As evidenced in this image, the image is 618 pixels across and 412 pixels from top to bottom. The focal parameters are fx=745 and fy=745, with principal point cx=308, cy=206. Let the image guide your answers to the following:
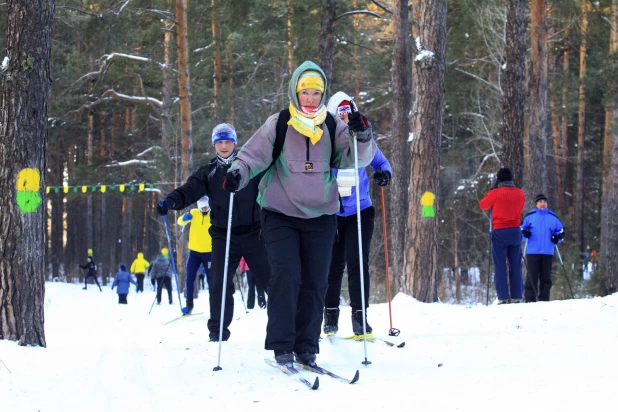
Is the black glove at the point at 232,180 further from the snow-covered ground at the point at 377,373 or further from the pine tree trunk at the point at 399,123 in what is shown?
the pine tree trunk at the point at 399,123

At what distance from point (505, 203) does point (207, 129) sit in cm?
1671

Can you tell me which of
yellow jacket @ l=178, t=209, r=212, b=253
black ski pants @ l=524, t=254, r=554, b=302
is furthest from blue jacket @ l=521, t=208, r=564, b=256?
yellow jacket @ l=178, t=209, r=212, b=253

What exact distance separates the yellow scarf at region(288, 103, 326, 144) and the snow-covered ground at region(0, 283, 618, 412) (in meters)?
1.48

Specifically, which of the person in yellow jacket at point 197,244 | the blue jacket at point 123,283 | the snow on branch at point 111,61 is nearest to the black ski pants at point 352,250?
the person in yellow jacket at point 197,244

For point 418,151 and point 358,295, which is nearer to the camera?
point 358,295

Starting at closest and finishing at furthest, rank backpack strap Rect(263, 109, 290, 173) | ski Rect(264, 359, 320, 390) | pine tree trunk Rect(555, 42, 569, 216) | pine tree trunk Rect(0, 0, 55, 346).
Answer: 1. ski Rect(264, 359, 320, 390)
2. backpack strap Rect(263, 109, 290, 173)
3. pine tree trunk Rect(0, 0, 55, 346)
4. pine tree trunk Rect(555, 42, 569, 216)

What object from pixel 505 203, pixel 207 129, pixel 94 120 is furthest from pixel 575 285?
pixel 94 120

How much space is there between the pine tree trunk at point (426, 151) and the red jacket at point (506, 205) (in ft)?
2.44

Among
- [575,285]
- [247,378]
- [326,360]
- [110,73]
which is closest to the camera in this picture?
[247,378]

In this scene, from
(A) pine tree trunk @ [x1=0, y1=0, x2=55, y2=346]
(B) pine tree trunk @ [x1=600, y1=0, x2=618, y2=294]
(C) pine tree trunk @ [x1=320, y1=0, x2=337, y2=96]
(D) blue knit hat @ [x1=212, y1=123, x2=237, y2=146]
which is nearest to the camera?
(A) pine tree trunk @ [x1=0, y1=0, x2=55, y2=346]

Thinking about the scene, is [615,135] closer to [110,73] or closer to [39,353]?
[110,73]

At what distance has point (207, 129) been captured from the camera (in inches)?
990

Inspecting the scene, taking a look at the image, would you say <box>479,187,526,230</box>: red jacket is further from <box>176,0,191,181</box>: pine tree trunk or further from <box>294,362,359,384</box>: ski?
<box>176,0,191,181</box>: pine tree trunk

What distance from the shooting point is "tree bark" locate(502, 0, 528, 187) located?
12.4 m
